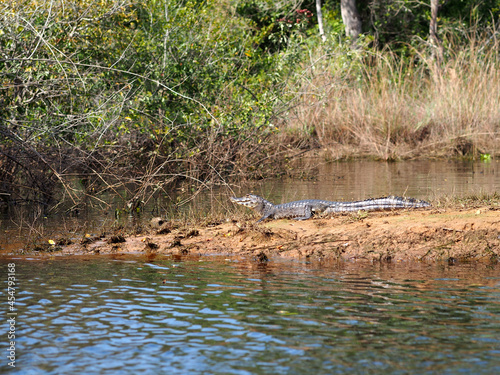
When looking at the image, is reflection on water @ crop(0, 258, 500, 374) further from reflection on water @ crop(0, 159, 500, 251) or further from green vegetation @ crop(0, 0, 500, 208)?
green vegetation @ crop(0, 0, 500, 208)

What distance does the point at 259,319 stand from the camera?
496 cm

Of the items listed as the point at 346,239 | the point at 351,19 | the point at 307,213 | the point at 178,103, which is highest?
the point at 351,19

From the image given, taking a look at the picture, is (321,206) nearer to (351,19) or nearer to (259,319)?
(259,319)

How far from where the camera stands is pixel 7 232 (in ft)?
28.1

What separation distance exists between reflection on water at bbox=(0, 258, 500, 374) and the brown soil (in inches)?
15.2

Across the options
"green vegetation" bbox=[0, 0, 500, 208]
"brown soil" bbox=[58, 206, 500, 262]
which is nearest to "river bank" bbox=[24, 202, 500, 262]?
"brown soil" bbox=[58, 206, 500, 262]

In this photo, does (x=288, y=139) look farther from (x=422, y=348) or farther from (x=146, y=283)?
(x=422, y=348)

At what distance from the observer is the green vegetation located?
32.6 feet

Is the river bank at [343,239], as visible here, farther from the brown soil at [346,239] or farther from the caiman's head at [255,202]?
the caiman's head at [255,202]

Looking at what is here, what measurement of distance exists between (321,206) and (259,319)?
4.22m

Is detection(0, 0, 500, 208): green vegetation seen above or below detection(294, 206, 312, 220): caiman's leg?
above

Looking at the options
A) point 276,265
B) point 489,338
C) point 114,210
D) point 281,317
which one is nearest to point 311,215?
point 276,265

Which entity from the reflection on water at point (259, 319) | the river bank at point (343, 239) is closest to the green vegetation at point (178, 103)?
the river bank at point (343, 239)

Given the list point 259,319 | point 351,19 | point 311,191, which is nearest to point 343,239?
point 259,319
